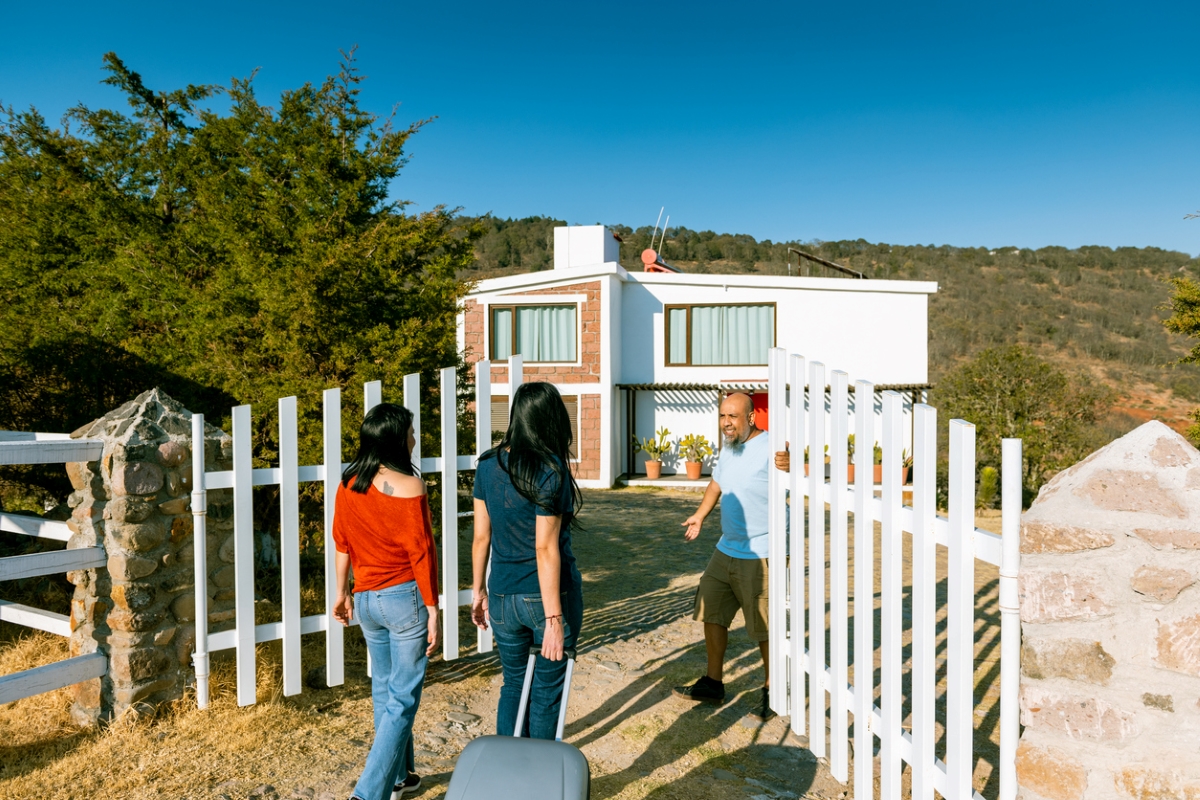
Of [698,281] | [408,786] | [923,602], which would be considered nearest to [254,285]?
[408,786]

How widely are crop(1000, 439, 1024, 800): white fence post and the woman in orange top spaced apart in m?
2.20

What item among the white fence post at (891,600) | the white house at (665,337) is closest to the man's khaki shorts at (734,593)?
the white fence post at (891,600)

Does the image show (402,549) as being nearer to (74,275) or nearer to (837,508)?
(837,508)

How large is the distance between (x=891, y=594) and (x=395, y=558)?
2050 mm

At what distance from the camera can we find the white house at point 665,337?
60.3 feet

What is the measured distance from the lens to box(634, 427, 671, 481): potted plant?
18703 mm

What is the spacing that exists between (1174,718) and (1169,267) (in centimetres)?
6352

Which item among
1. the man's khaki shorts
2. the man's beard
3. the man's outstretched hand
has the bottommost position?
the man's khaki shorts

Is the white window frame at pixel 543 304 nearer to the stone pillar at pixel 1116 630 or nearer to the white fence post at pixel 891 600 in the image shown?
the white fence post at pixel 891 600

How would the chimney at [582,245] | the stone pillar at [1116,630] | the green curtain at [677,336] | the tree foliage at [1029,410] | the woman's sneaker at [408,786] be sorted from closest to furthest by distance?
the stone pillar at [1116,630]
the woman's sneaker at [408,786]
the tree foliage at [1029,410]
the green curtain at [677,336]
the chimney at [582,245]

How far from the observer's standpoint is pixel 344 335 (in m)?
6.08

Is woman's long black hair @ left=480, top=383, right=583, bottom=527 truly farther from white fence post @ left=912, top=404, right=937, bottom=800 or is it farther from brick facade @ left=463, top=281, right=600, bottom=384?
brick facade @ left=463, top=281, right=600, bottom=384


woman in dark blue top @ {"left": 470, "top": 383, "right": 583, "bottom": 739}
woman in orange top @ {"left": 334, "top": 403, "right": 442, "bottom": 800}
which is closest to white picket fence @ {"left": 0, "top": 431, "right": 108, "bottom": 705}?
woman in orange top @ {"left": 334, "top": 403, "right": 442, "bottom": 800}

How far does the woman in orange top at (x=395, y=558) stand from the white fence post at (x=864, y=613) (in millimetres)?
1826
